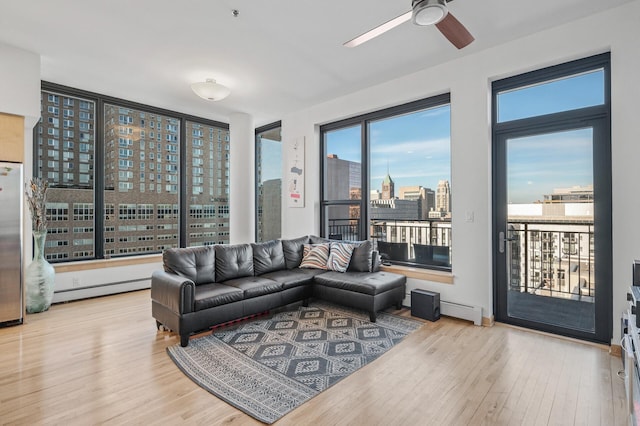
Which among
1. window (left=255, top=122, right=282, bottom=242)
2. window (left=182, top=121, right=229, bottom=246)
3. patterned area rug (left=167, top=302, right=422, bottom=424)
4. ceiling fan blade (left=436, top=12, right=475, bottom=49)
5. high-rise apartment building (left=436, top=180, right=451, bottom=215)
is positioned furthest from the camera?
window (left=255, top=122, right=282, bottom=242)

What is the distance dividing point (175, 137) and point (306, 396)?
5.01m

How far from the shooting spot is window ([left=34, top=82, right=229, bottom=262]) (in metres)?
4.51

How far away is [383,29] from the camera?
2.40 meters

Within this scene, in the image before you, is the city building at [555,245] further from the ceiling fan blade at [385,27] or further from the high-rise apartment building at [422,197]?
the ceiling fan blade at [385,27]

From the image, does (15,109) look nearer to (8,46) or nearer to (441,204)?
(8,46)

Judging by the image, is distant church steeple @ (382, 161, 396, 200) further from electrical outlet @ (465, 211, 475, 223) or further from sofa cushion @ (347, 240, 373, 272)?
electrical outlet @ (465, 211, 475, 223)

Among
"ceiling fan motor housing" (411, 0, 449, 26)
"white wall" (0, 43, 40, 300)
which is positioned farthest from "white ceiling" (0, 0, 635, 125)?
"ceiling fan motor housing" (411, 0, 449, 26)

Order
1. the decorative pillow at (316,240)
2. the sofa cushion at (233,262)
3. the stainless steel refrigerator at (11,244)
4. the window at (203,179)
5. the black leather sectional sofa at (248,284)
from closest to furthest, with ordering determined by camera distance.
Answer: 1. the black leather sectional sofa at (248,284)
2. the stainless steel refrigerator at (11,244)
3. the sofa cushion at (233,262)
4. the decorative pillow at (316,240)
5. the window at (203,179)

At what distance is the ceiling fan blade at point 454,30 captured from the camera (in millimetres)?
2420

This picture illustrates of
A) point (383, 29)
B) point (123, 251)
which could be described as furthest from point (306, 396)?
point (123, 251)

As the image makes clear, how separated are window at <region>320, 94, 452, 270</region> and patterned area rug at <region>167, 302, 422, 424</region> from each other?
1.20m

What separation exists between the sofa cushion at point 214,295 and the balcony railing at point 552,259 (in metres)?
3.06

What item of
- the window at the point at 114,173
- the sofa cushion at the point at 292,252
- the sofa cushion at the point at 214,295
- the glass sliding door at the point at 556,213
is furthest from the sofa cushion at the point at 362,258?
the window at the point at 114,173

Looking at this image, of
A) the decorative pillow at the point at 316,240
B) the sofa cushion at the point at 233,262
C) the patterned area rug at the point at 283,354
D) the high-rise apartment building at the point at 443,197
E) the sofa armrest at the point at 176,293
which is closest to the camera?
the patterned area rug at the point at 283,354
